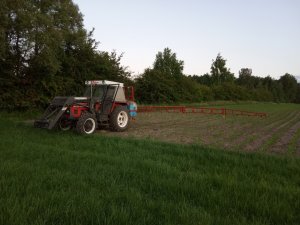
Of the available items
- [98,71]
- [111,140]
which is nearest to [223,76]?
[98,71]

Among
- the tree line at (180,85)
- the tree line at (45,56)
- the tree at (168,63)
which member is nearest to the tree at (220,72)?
the tree line at (180,85)

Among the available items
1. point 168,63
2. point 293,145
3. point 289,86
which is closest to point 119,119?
point 293,145

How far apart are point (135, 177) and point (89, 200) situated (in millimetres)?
1337

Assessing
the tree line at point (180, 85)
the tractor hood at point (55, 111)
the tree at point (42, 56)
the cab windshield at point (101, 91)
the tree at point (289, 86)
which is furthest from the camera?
the tree at point (289, 86)

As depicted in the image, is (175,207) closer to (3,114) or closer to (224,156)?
(224,156)

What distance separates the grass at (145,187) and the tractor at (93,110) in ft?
10.9

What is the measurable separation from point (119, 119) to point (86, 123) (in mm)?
2051

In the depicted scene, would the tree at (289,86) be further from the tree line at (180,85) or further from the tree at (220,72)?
the tree at (220,72)

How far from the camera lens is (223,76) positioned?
68.6 metres

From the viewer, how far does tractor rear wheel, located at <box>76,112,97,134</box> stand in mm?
10250

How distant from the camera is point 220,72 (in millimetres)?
69062

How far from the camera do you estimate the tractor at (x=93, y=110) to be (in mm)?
10438

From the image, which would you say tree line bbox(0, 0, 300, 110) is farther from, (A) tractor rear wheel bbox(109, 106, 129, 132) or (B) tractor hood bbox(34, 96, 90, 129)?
(A) tractor rear wheel bbox(109, 106, 129, 132)

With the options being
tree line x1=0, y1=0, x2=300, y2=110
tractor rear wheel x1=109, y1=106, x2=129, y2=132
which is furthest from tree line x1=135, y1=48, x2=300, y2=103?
tractor rear wheel x1=109, y1=106, x2=129, y2=132
